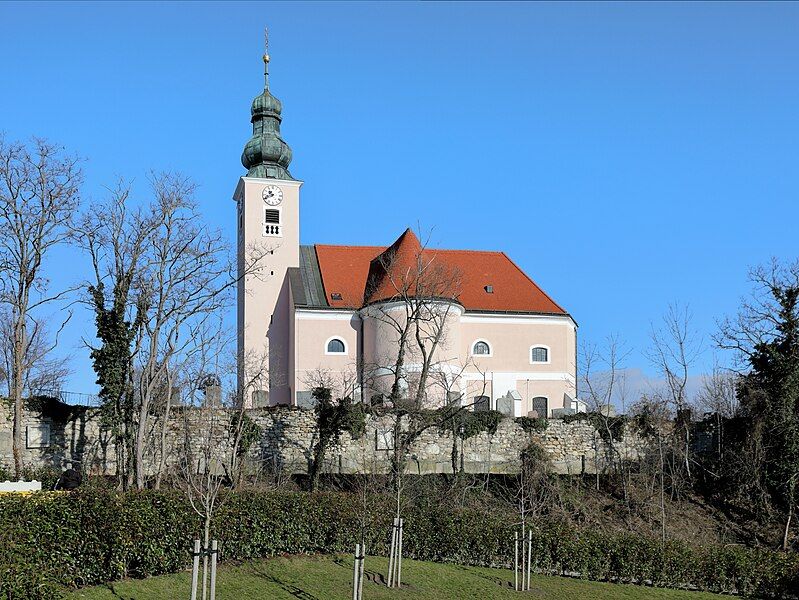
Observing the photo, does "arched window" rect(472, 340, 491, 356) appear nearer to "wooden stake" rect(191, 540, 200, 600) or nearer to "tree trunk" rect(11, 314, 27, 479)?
"tree trunk" rect(11, 314, 27, 479)

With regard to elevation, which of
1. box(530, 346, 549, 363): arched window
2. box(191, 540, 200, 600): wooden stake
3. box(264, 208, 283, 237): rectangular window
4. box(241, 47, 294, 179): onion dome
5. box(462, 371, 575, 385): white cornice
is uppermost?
box(241, 47, 294, 179): onion dome

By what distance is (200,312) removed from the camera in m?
27.8

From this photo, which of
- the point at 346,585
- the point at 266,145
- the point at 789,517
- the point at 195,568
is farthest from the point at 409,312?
the point at 195,568

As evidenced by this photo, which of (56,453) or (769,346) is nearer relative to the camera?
(56,453)

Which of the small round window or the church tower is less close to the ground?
the church tower

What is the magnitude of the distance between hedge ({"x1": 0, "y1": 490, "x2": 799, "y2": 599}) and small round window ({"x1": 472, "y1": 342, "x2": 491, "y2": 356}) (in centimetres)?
1967

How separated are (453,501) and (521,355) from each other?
62.2 feet

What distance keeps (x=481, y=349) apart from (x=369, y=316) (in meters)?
5.67

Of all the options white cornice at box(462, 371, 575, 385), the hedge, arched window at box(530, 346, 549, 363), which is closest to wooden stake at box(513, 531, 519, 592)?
the hedge

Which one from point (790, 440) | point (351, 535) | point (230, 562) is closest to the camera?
point (230, 562)

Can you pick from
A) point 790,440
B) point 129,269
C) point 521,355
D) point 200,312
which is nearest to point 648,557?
point 790,440

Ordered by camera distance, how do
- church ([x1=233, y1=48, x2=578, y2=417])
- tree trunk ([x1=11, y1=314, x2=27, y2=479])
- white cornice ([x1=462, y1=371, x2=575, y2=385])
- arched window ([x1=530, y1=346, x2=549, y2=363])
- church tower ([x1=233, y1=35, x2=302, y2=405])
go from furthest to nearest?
church tower ([x1=233, y1=35, x2=302, y2=405])
arched window ([x1=530, y1=346, x2=549, y2=363])
white cornice ([x1=462, y1=371, x2=575, y2=385])
church ([x1=233, y1=48, x2=578, y2=417])
tree trunk ([x1=11, y1=314, x2=27, y2=479])

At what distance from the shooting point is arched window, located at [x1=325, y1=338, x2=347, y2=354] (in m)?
44.2

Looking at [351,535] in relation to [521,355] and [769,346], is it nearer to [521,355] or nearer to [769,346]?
[769,346]
